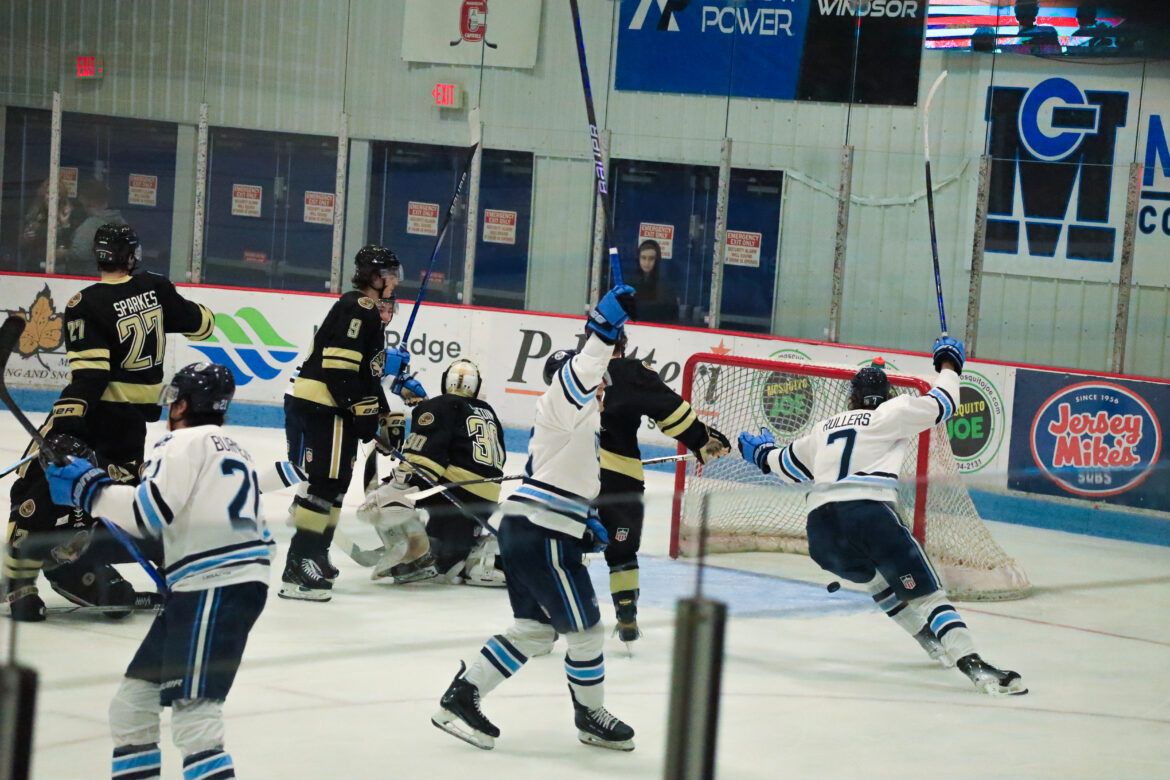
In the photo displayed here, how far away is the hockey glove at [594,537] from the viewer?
341cm

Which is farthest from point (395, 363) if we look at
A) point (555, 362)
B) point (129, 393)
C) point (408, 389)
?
point (555, 362)

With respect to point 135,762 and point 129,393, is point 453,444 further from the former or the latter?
point 135,762

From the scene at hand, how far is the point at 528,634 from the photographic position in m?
3.76

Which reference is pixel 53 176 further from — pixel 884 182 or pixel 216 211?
pixel 884 182

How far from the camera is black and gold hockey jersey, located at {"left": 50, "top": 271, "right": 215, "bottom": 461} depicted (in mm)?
4785

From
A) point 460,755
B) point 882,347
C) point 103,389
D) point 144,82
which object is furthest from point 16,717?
point 144,82

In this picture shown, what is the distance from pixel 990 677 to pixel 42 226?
729 cm

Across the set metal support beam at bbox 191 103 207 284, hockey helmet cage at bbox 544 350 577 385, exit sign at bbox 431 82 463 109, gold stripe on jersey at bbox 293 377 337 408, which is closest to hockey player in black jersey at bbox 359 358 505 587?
gold stripe on jersey at bbox 293 377 337 408

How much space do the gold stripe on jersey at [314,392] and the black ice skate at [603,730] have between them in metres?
2.06

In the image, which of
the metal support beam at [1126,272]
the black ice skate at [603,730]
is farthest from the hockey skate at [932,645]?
the metal support beam at [1126,272]

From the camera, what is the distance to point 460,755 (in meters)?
3.63

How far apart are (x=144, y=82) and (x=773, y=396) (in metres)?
5.72

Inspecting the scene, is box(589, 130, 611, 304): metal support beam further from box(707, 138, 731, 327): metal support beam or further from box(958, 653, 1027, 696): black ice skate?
box(958, 653, 1027, 696): black ice skate

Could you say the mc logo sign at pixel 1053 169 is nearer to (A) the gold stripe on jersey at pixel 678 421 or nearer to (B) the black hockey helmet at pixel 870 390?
(B) the black hockey helmet at pixel 870 390
